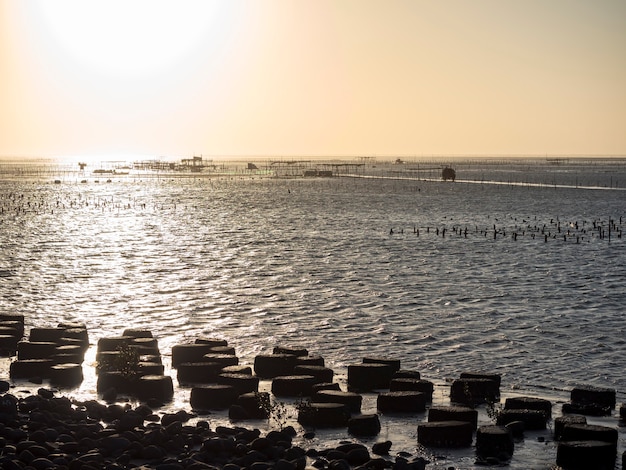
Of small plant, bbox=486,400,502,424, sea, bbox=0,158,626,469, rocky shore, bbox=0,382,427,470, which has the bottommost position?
sea, bbox=0,158,626,469

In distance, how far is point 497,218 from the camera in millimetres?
102188

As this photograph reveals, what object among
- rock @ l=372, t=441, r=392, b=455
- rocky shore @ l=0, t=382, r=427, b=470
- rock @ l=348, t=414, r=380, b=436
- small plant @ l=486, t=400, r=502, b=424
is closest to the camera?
rocky shore @ l=0, t=382, r=427, b=470

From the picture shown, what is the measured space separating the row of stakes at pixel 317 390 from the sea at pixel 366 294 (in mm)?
414

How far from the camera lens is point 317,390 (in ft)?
70.0

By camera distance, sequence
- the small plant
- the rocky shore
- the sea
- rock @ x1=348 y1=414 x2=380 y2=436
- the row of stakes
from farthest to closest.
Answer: the sea, the small plant, rock @ x1=348 y1=414 x2=380 y2=436, the row of stakes, the rocky shore

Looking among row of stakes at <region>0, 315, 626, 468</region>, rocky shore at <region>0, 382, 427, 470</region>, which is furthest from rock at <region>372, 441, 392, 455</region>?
row of stakes at <region>0, 315, 626, 468</region>

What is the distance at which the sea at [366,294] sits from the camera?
84.2ft

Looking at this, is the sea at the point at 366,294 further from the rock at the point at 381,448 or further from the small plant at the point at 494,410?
the rock at the point at 381,448

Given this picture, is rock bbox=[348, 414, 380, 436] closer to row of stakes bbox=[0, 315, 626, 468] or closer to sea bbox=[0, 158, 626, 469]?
row of stakes bbox=[0, 315, 626, 468]

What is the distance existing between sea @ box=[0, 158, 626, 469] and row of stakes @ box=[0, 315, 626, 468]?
414 millimetres

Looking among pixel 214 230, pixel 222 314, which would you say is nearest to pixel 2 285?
pixel 222 314

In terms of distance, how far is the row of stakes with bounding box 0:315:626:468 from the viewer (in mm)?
17766

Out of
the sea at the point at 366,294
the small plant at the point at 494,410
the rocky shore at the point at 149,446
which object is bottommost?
the sea at the point at 366,294

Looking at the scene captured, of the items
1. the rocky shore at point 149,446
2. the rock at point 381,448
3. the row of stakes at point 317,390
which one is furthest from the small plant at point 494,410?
the rocky shore at point 149,446
